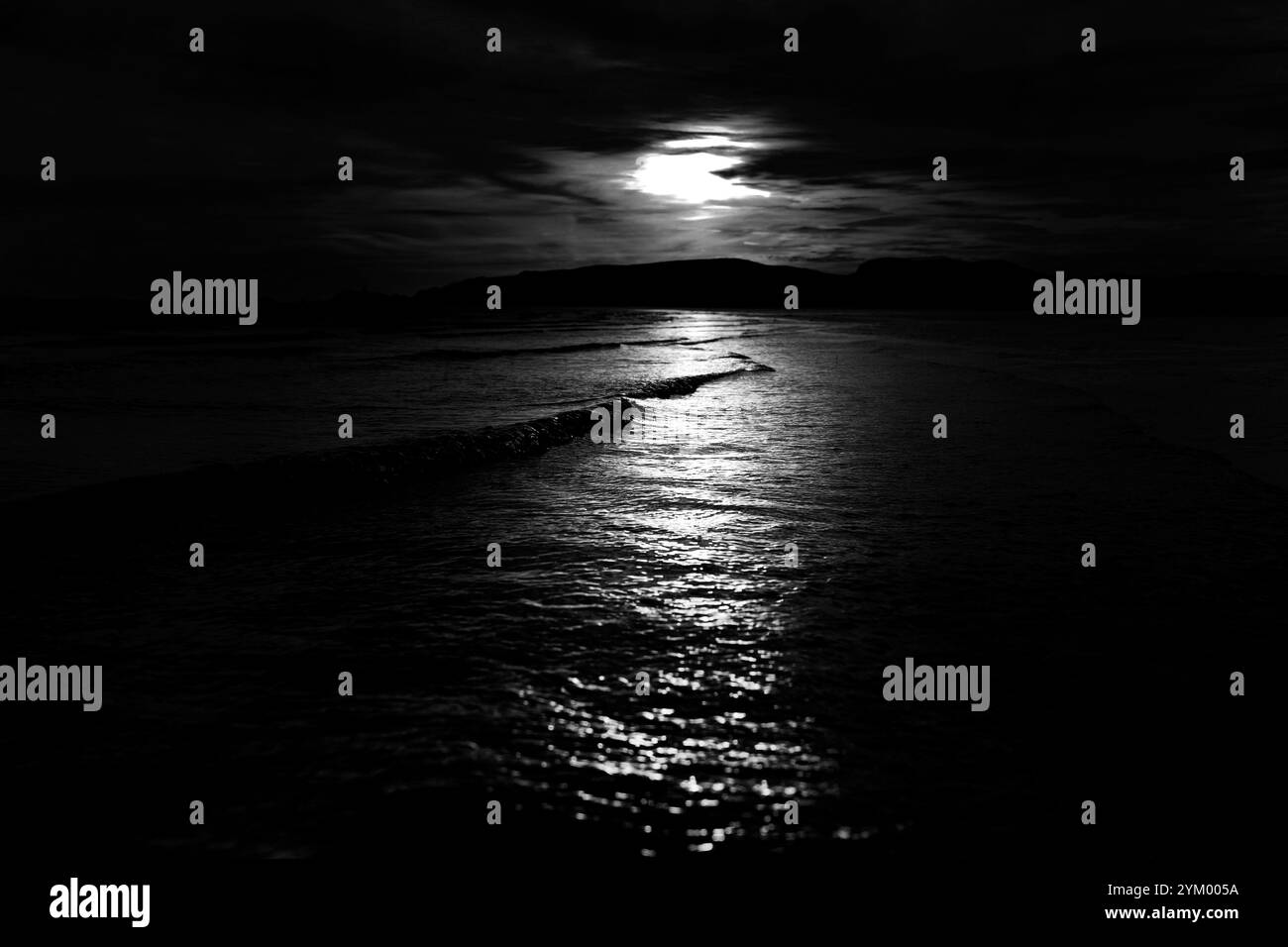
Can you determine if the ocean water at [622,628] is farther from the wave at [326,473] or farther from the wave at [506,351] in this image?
the wave at [506,351]

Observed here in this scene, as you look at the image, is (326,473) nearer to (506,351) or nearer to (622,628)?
(622,628)

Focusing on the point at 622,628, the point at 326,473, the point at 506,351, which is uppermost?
the point at 506,351

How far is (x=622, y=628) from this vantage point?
4402mm

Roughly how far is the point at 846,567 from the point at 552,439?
5.70m

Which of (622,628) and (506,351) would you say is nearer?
(622,628)

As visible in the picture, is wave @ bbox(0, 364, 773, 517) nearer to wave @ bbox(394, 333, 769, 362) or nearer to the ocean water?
the ocean water

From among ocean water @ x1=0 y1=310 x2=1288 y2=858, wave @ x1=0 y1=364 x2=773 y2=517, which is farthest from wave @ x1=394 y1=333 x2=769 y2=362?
wave @ x1=0 y1=364 x2=773 y2=517

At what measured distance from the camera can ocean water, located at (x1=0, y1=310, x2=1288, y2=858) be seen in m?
2.90

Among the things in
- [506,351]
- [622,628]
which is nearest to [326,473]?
[622,628]

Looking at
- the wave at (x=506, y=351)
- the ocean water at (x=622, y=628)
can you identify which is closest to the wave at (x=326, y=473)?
the ocean water at (x=622, y=628)

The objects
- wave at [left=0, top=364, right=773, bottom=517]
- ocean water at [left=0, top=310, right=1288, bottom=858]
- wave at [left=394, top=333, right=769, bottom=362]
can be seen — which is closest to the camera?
ocean water at [left=0, top=310, right=1288, bottom=858]

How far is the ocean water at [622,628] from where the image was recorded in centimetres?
Answer: 290
